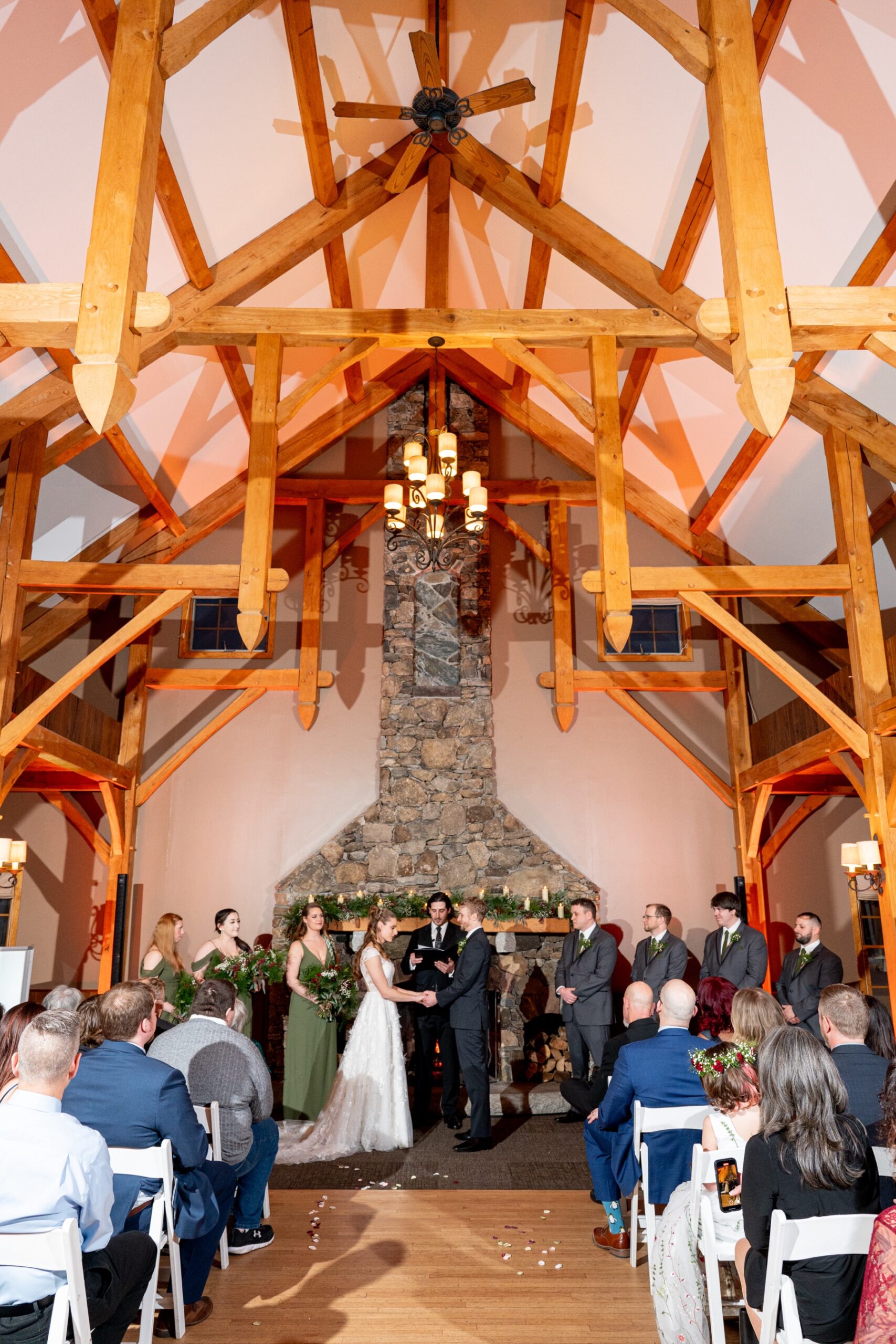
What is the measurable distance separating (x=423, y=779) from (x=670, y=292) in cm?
492

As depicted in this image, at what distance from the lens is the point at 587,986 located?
6812 mm

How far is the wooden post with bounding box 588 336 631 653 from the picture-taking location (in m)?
5.90

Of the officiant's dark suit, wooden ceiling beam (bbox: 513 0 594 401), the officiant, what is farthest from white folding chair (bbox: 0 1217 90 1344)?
wooden ceiling beam (bbox: 513 0 594 401)

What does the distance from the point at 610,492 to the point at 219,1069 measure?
416 centimetres

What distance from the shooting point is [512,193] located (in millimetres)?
7527

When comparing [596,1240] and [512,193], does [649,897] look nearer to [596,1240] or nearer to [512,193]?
[596,1240]

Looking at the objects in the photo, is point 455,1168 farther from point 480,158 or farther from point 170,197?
point 480,158

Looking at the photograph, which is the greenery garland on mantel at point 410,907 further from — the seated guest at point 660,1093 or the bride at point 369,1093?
the seated guest at point 660,1093

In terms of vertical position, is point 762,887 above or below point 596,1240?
above

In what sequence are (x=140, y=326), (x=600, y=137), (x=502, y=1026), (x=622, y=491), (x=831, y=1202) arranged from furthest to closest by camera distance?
(x=502, y=1026), (x=600, y=137), (x=622, y=491), (x=140, y=326), (x=831, y=1202)

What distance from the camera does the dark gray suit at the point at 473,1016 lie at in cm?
605

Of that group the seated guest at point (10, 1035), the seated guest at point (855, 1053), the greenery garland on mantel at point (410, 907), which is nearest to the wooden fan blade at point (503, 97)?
the seated guest at point (855, 1053)

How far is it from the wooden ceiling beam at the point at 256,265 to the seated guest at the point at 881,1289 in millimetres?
A: 6181

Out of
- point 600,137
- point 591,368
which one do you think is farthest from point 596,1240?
point 600,137
